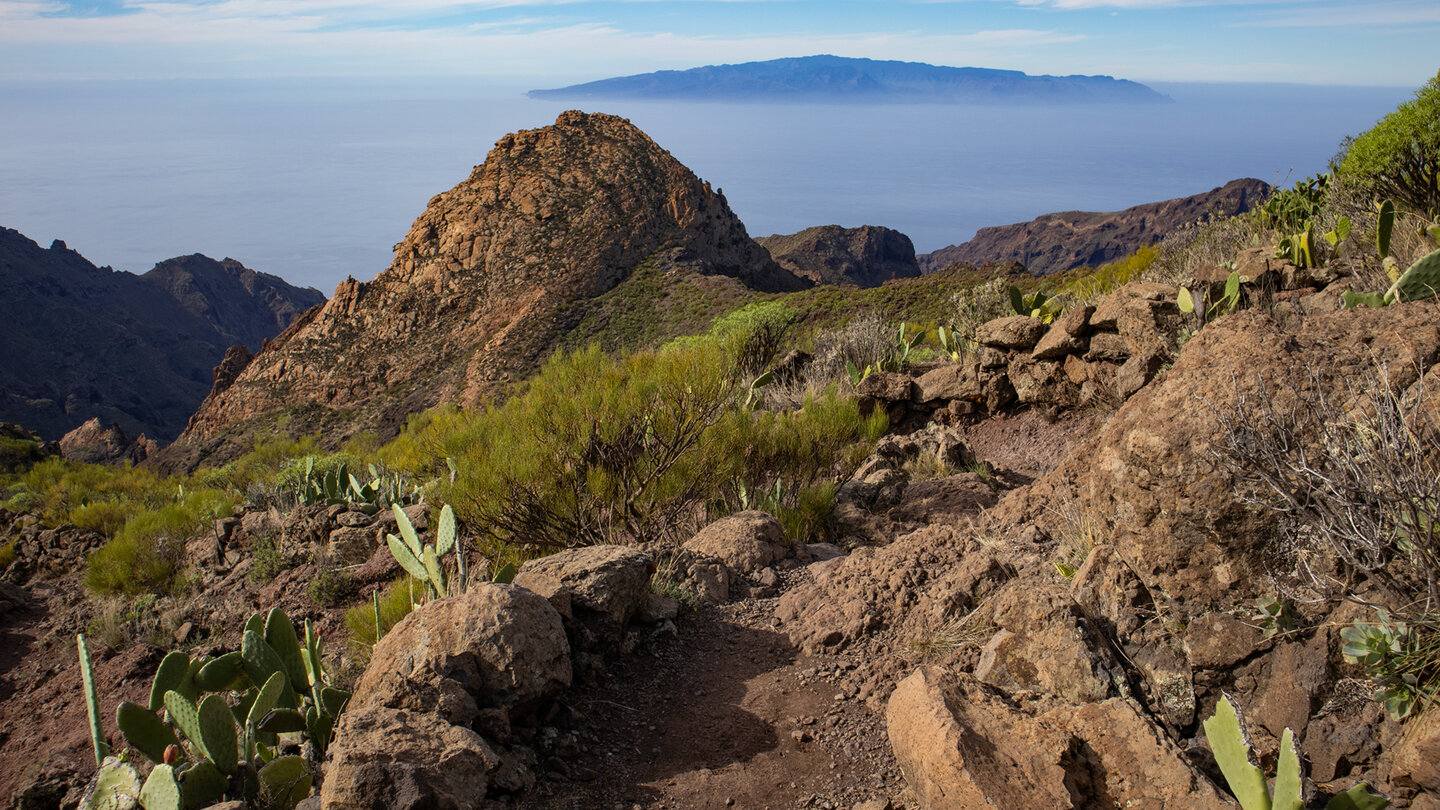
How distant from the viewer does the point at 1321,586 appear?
2.63 m

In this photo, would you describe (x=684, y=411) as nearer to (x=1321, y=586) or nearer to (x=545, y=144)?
(x=1321, y=586)

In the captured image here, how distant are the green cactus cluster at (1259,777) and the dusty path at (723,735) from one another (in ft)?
3.47

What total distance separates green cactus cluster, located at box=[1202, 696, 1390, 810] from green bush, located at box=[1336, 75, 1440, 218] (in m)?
10.2

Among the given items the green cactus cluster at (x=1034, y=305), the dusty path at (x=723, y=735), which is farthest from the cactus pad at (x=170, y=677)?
the green cactus cluster at (x=1034, y=305)

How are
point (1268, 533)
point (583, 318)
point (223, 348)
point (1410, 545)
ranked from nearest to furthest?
point (1410, 545), point (1268, 533), point (583, 318), point (223, 348)

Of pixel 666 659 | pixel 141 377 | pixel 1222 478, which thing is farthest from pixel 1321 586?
pixel 141 377

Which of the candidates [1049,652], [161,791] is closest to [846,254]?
[1049,652]

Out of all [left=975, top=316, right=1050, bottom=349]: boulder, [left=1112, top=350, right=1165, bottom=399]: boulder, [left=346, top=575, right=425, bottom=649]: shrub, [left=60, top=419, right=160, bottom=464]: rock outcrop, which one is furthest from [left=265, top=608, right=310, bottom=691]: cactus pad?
[left=60, top=419, right=160, bottom=464]: rock outcrop

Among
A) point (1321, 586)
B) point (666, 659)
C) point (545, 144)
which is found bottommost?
point (666, 659)

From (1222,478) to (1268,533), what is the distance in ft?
0.78

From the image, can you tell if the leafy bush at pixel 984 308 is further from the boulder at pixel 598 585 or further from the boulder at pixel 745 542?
the boulder at pixel 598 585

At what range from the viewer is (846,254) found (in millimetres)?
55594

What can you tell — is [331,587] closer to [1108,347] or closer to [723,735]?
[723,735]

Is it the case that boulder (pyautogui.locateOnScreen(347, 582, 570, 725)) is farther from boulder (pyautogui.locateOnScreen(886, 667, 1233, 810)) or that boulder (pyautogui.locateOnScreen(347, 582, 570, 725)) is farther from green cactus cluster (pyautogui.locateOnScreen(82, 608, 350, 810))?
boulder (pyautogui.locateOnScreen(886, 667, 1233, 810))
